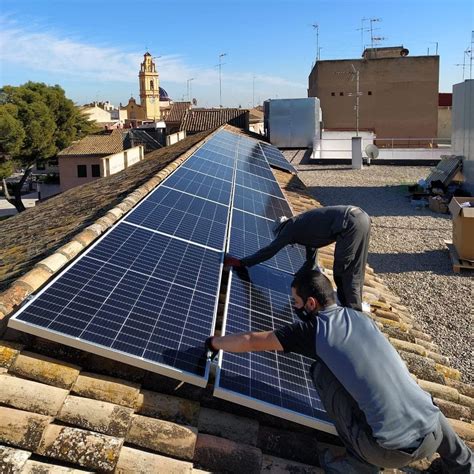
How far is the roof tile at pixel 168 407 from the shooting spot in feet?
11.8

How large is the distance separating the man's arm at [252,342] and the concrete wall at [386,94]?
2026 inches

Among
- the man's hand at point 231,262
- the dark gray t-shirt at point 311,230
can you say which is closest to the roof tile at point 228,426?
the man's hand at point 231,262

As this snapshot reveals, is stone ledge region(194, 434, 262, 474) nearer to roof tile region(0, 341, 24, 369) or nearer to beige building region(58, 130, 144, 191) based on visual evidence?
roof tile region(0, 341, 24, 369)

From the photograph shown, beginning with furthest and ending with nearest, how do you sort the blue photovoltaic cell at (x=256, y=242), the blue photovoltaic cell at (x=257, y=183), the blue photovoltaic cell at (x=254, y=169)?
1. the blue photovoltaic cell at (x=254, y=169)
2. the blue photovoltaic cell at (x=257, y=183)
3. the blue photovoltaic cell at (x=256, y=242)

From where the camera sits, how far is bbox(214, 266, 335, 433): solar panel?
3.47m

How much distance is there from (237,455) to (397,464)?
38.6 inches

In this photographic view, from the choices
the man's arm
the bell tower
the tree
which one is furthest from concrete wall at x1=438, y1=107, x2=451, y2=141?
the man's arm

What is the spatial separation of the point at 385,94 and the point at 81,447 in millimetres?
54791

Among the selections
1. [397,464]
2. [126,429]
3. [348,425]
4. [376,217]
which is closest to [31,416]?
[126,429]

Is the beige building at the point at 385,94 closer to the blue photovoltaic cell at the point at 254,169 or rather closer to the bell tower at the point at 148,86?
the blue photovoltaic cell at the point at 254,169

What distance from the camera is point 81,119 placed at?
57281 mm

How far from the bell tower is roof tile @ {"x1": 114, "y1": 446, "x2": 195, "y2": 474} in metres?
96.5

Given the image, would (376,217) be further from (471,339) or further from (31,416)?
(31,416)

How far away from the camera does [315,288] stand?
3.64 m
